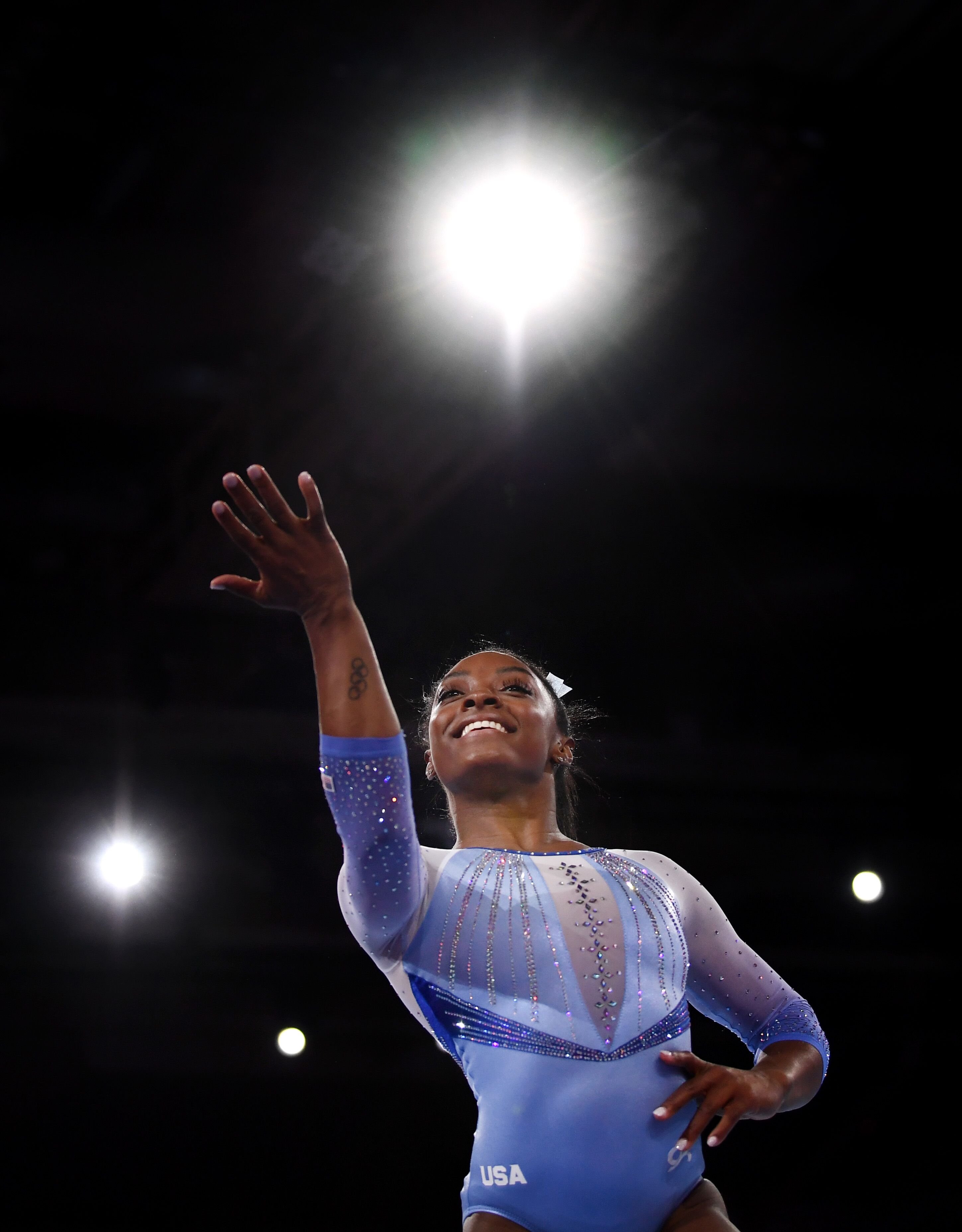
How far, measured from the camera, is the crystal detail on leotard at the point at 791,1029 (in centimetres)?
178

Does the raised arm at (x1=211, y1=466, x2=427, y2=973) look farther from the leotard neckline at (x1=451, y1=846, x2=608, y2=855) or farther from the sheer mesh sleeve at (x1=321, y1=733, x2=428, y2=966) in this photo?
the leotard neckline at (x1=451, y1=846, x2=608, y2=855)

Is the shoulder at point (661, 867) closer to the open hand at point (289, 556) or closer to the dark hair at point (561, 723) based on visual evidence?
the dark hair at point (561, 723)

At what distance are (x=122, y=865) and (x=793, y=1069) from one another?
3699 millimetres

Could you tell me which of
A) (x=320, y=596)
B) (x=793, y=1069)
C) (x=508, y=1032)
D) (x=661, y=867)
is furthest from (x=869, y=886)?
(x=320, y=596)

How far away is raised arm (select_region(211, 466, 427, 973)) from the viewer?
1.48m

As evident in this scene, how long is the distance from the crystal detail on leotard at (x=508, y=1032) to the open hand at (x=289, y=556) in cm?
62

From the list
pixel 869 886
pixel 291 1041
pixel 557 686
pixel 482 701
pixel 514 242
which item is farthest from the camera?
pixel 869 886

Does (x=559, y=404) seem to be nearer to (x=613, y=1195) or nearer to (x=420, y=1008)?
(x=420, y=1008)

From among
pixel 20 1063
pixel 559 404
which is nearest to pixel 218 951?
pixel 20 1063

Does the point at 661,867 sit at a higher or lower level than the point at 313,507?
lower

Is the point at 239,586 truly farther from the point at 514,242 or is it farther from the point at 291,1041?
the point at 291,1041

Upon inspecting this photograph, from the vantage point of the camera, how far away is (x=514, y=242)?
10.9ft

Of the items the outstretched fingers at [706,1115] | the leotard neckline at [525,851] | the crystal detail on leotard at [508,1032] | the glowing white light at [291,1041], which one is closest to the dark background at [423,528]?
the glowing white light at [291,1041]

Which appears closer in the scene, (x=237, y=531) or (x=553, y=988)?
(x=237, y=531)
